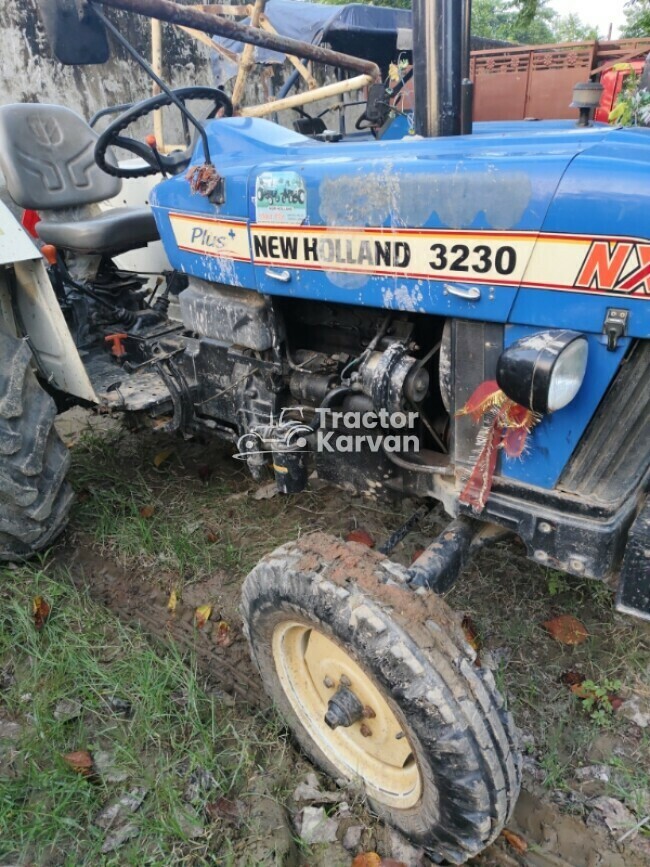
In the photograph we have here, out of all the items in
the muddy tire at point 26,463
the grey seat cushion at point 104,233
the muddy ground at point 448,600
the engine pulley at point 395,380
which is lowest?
the muddy ground at point 448,600

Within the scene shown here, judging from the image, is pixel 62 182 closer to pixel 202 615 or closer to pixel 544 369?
pixel 202 615

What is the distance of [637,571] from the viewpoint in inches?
53.8

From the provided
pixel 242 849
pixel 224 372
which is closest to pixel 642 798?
pixel 242 849

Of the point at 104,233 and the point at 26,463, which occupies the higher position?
the point at 104,233

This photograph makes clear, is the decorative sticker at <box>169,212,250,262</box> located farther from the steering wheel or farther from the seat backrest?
the seat backrest

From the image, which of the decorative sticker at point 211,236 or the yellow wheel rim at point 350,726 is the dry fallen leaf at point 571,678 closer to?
the yellow wheel rim at point 350,726

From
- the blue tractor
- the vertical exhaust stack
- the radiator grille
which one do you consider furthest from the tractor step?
the vertical exhaust stack

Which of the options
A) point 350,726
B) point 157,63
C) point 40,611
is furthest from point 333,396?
point 157,63

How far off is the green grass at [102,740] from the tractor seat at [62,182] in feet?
5.73

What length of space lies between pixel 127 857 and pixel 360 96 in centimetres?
942

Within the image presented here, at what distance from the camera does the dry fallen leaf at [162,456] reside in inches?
129

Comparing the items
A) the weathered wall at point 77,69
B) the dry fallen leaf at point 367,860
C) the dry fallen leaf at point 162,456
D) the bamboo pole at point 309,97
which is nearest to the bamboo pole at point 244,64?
the bamboo pole at point 309,97

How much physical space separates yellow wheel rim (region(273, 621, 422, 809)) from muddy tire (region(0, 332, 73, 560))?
1077 mm

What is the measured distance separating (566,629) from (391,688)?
1112 millimetres
